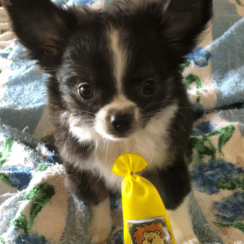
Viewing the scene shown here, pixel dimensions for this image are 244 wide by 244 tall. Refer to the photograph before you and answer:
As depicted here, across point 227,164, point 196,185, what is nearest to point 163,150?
point 196,185

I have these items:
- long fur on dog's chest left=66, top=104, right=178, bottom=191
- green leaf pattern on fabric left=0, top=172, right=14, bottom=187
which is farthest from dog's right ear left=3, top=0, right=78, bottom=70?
green leaf pattern on fabric left=0, top=172, right=14, bottom=187

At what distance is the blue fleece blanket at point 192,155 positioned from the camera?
1.73m

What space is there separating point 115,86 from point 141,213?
0.63 meters

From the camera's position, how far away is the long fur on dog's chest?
1602mm

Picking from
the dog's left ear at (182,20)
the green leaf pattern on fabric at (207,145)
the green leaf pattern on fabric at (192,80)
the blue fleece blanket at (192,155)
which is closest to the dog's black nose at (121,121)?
the dog's left ear at (182,20)

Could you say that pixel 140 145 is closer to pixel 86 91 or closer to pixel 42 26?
pixel 86 91

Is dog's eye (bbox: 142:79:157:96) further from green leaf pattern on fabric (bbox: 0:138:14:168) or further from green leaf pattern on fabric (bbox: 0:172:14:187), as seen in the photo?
green leaf pattern on fabric (bbox: 0:138:14:168)

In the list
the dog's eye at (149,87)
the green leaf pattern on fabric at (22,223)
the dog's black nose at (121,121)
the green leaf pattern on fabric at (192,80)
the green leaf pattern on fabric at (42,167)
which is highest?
the dog's eye at (149,87)

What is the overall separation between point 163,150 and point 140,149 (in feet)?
0.43

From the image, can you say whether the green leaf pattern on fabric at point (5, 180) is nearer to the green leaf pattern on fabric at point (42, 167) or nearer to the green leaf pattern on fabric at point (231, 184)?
the green leaf pattern on fabric at point (42, 167)

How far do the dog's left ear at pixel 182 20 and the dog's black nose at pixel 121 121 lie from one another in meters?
0.49

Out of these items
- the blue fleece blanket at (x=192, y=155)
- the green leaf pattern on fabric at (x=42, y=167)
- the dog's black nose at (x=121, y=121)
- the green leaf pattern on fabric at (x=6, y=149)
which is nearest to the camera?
the dog's black nose at (x=121, y=121)

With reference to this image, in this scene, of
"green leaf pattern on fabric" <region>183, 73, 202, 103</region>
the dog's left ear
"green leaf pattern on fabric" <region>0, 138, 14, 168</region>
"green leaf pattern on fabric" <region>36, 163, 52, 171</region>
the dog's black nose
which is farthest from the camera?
"green leaf pattern on fabric" <region>183, 73, 202, 103</region>

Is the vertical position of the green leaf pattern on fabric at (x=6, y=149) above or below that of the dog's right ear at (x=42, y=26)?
below
